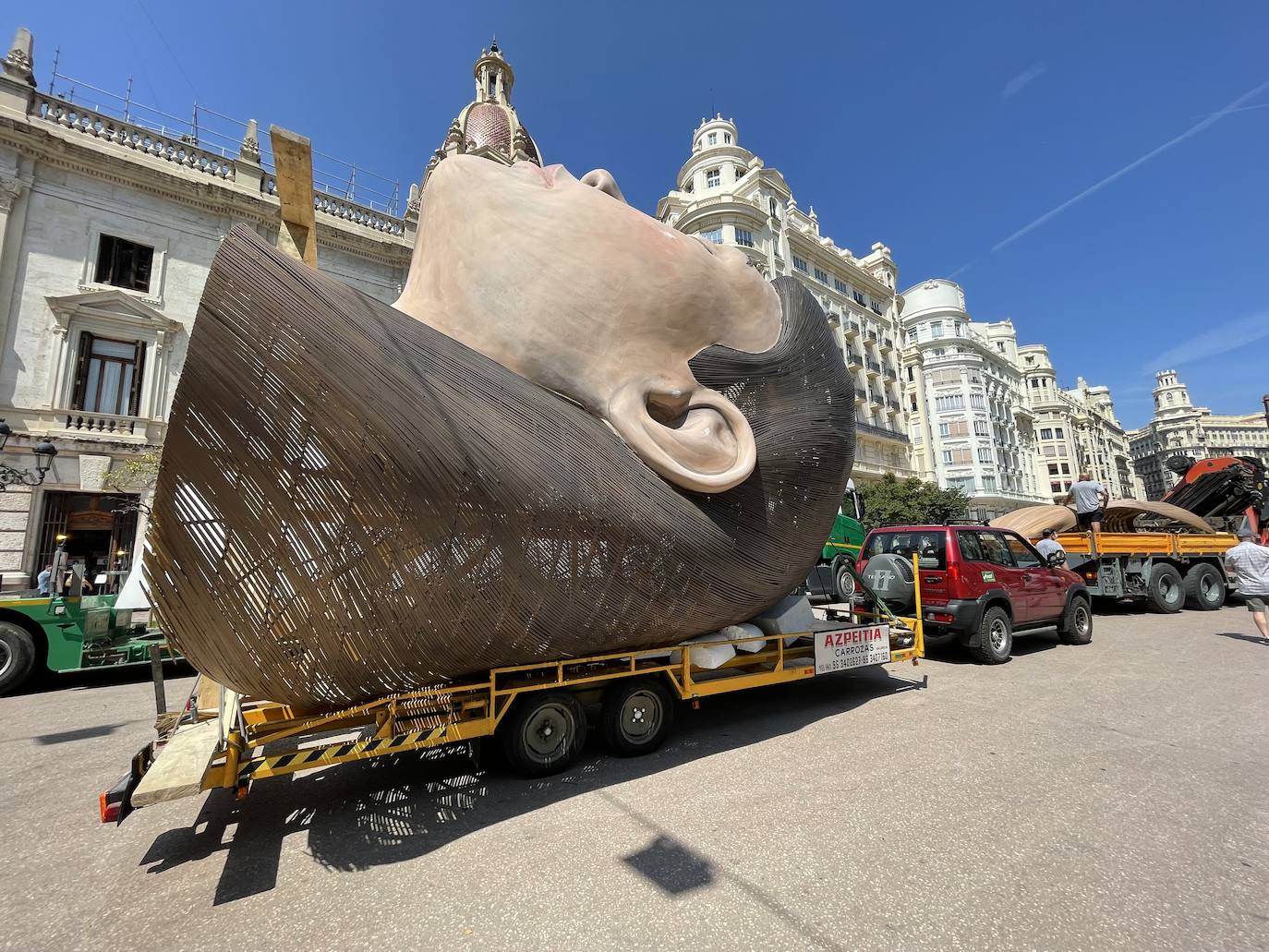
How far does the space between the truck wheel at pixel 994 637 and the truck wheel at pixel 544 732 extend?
237 inches

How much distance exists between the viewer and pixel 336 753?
3.68m

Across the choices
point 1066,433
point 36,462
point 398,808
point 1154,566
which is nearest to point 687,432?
point 398,808

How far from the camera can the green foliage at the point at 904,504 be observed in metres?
29.7

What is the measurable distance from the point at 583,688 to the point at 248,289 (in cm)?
368

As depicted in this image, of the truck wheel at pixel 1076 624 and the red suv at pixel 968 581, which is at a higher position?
the red suv at pixel 968 581

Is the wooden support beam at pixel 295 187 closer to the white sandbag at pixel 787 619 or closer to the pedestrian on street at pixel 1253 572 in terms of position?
the white sandbag at pixel 787 619

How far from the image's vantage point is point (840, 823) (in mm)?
3572

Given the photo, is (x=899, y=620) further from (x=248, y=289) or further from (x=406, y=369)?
(x=248, y=289)

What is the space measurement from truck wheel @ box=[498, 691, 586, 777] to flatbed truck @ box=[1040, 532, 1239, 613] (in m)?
11.7

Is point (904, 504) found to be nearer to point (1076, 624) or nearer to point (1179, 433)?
point (1076, 624)

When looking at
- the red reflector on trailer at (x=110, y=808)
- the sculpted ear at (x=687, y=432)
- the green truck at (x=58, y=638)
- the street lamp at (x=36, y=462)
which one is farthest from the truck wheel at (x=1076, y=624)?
the street lamp at (x=36, y=462)

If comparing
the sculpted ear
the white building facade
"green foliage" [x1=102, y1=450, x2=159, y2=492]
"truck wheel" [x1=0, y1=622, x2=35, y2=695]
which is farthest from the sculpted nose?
the white building facade

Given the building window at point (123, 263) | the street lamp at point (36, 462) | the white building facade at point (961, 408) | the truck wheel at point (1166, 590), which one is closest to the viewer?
the street lamp at point (36, 462)

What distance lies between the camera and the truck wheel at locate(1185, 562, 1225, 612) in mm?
12938
